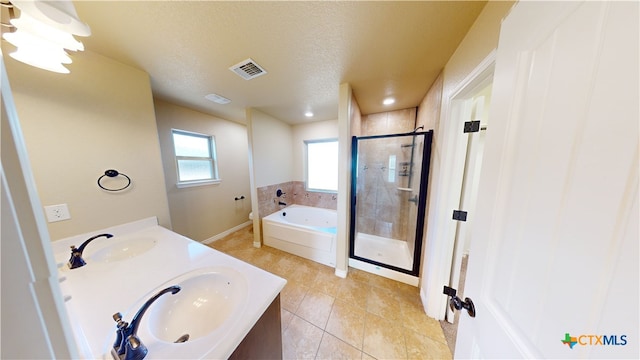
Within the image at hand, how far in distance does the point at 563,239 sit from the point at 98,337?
1501 millimetres

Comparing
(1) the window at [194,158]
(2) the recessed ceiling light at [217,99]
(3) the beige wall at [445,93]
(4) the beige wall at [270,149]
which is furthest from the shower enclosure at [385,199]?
(1) the window at [194,158]

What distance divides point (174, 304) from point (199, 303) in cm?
11

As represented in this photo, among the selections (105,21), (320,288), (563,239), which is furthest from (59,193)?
(563,239)

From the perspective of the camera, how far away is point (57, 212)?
1.25m

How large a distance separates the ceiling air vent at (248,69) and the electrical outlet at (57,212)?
1650mm

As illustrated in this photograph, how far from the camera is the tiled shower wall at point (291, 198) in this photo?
2730 mm

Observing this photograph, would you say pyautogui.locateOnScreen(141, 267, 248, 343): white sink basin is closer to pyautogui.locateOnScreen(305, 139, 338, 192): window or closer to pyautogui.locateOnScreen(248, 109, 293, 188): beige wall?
pyautogui.locateOnScreen(248, 109, 293, 188): beige wall

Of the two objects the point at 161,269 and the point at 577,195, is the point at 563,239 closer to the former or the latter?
the point at 577,195

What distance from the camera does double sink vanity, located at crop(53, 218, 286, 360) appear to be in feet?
2.05

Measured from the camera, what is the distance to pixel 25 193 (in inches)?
9.2

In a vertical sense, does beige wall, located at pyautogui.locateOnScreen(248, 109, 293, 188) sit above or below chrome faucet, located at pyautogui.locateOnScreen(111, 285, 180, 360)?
above

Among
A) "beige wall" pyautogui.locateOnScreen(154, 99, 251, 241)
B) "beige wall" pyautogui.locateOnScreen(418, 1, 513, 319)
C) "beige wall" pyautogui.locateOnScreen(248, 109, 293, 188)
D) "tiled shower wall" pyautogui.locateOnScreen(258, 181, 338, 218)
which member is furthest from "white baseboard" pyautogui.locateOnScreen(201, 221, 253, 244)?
"beige wall" pyautogui.locateOnScreen(418, 1, 513, 319)

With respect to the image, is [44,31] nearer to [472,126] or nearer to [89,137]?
[89,137]

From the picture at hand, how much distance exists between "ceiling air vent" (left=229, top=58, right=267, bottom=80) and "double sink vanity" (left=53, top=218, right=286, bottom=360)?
1.48m
